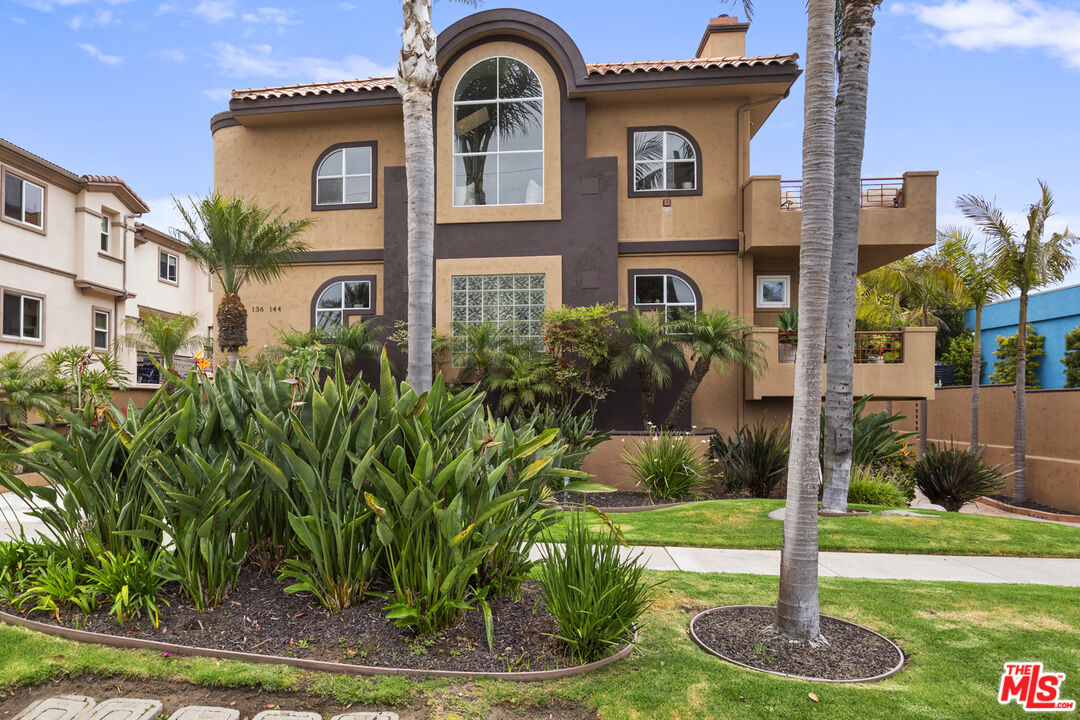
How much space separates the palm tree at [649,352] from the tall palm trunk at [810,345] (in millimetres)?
8699

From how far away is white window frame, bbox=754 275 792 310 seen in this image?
16516 millimetres

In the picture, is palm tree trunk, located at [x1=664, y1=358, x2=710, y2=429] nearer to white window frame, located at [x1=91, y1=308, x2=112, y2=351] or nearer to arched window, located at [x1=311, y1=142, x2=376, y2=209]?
arched window, located at [x1=311, y1=142, x2=376, y2=209]

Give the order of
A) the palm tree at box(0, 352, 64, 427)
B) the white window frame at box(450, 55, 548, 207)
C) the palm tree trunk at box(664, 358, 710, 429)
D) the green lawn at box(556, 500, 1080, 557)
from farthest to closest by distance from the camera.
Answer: the white window frame at box(450, 55, 548, 207)
the palm tree trunk at box(664, 358, 710, 429)
the palm tree at box(0, 352, 64, 427)
the green lawn at box(556, 500, 1080, 557)

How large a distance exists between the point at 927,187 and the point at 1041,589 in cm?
1055

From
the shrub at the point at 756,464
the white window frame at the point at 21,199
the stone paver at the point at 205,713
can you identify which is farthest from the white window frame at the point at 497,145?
the stone paver at the point at 205,713

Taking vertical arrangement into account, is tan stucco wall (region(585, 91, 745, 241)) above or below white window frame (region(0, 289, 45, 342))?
above

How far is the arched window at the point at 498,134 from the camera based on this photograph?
1596cm

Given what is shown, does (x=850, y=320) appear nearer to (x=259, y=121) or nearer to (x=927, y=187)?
(x=927, y=187)

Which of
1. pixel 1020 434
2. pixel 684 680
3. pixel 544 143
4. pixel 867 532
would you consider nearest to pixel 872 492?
pixel 867 532

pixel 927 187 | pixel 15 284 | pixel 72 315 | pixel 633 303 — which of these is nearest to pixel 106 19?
pixel 15 284

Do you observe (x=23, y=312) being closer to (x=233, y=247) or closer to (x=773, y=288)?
(x=233, y=247)

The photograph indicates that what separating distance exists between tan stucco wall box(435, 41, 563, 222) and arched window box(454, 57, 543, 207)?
0.49ft

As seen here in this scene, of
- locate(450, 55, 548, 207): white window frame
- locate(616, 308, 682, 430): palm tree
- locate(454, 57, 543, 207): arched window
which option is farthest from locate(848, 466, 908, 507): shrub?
locate(454, 57, 543, 207): arched window

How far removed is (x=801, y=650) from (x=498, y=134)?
14.0 meters
